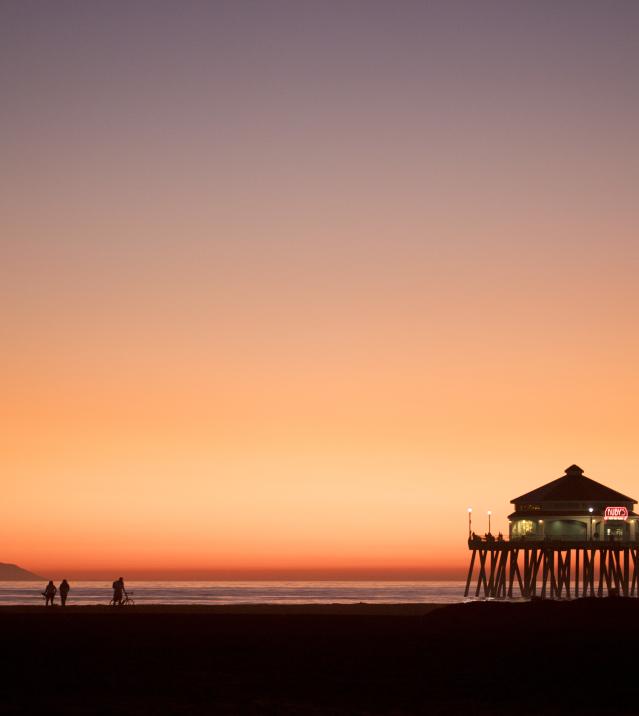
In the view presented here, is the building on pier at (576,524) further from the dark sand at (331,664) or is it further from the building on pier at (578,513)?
the dark sand at (331,664)

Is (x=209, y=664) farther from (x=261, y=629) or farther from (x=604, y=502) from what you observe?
(x=604, y=502)

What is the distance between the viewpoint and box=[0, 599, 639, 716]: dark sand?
75.3 feet

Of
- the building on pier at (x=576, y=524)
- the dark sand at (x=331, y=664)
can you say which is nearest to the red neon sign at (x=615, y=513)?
the building on pier at (x=576, y=524)

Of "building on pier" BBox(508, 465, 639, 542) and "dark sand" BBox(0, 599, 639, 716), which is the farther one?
"building on pier" BBox(508, 465, 639, 542)

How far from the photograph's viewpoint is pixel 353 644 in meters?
34.8

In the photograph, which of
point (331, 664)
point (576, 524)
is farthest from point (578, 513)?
point (331, 664)

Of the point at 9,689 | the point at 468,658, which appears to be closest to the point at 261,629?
the point at 468,658

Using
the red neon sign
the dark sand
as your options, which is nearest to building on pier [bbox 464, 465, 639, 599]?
the red neon sign

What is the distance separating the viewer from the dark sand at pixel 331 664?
22953 mm

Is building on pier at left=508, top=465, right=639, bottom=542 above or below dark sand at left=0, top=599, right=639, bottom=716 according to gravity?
above

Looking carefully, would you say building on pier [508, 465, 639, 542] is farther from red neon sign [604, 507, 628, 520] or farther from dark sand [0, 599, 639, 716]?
dark sand [0, 599, 639, 716]

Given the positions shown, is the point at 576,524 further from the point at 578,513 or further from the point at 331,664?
the point at 331,664

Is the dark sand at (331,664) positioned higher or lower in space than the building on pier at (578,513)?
lower

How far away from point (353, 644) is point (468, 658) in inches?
202
